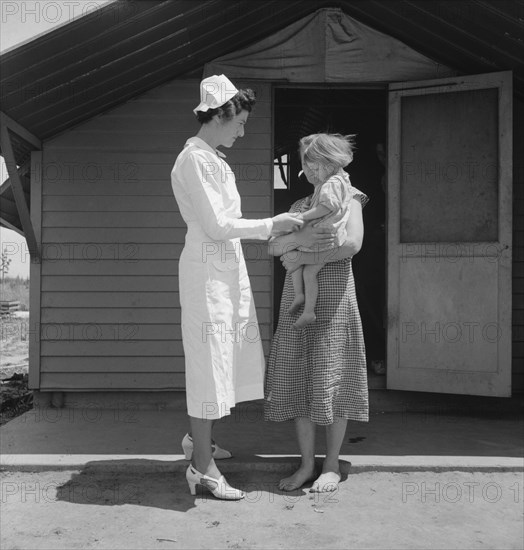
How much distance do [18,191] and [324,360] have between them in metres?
2.74

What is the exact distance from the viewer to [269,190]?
557 centimetres

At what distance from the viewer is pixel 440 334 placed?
5.35 metres

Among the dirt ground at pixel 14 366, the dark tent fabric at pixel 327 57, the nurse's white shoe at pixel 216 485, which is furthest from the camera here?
the dirt ground at pixel 14 366

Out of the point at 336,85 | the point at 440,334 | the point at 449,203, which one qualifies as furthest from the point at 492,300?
the point at 336,85

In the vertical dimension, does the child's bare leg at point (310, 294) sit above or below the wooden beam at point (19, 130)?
below

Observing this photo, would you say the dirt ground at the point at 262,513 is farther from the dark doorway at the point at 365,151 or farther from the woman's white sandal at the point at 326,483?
the dark doorway at the point at 365,151

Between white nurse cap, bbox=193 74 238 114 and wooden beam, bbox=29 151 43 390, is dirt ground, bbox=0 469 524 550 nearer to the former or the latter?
wooden beam, bbox=29 151 43 390

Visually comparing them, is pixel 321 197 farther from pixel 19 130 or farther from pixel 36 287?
pixel 36 287

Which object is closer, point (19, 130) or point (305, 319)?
point (305, 319)

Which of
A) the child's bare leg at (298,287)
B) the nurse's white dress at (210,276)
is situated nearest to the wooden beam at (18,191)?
the nurse's white dress at (210,276)

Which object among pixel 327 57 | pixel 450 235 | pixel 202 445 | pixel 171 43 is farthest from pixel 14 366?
pixel 202 445

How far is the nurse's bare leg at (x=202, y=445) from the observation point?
11.0 ft

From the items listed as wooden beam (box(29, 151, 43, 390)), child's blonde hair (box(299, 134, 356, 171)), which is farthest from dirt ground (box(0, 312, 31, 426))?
child's blonde hair (box(299, 134, 356, 171))

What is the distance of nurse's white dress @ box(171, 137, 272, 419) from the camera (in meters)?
3.26
